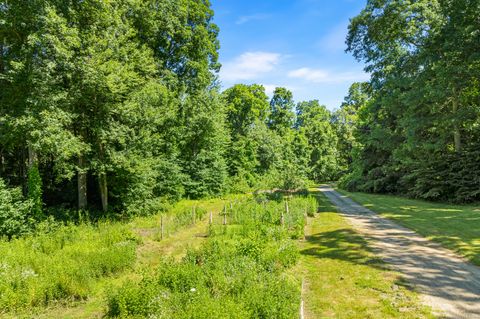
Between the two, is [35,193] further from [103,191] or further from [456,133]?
[456,133]

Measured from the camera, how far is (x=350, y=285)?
7.40 m

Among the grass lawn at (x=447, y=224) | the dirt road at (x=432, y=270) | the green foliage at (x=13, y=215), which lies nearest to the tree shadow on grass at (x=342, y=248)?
the dirt road at (x=432, y=270)

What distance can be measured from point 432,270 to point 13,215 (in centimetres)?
1641

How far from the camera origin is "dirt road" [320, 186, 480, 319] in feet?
20.0

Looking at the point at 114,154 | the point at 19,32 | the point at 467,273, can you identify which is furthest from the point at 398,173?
the point at 19,32

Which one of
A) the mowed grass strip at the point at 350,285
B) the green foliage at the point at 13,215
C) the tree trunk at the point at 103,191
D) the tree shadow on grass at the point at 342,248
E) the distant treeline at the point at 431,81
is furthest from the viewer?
the distant treeline at the point at 431,81

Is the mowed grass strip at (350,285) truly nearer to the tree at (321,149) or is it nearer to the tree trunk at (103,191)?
the tree trunk at (103,191)

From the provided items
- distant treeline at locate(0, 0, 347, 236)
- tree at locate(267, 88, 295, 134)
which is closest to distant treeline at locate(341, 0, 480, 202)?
distant treeline at locate(0, 0, 347, 236)

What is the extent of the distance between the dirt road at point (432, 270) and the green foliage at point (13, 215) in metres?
15.1

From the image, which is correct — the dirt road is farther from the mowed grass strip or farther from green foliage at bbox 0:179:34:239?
green foliage at bbox 0:179:34:239

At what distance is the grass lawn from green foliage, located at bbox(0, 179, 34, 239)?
1742 centimetres

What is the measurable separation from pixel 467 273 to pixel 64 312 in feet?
33.5

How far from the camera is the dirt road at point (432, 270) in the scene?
6.09 metres

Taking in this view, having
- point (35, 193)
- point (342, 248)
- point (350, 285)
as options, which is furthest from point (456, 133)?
point (35, 193)
